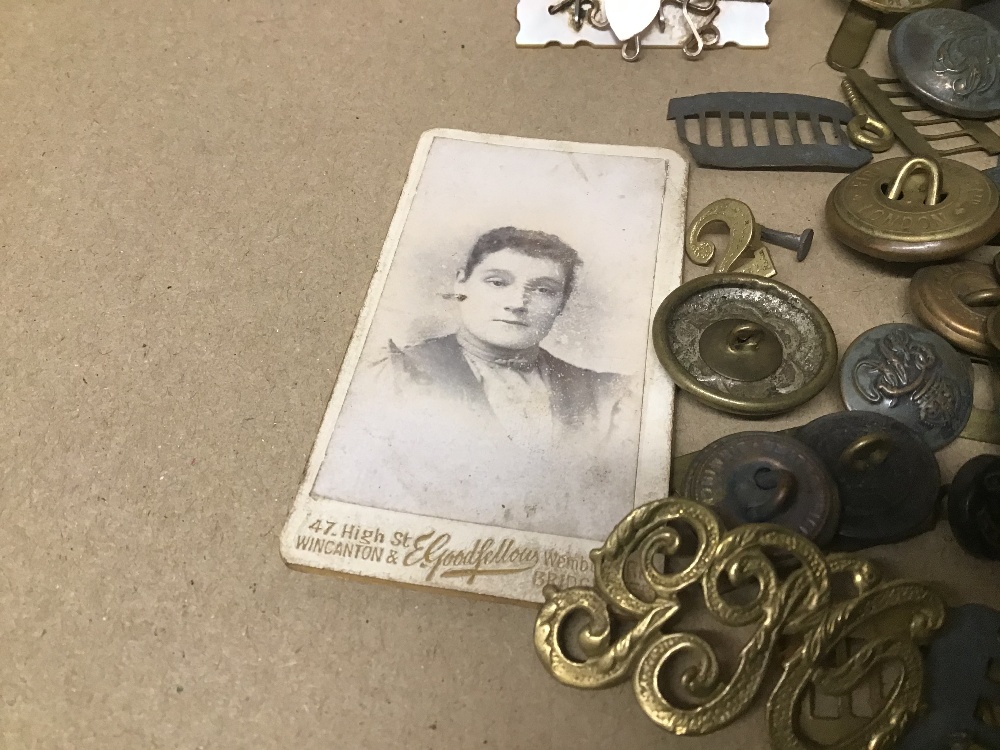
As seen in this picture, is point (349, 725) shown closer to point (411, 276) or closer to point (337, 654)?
point (337, 654)

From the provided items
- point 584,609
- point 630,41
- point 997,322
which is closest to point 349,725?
point 584,609

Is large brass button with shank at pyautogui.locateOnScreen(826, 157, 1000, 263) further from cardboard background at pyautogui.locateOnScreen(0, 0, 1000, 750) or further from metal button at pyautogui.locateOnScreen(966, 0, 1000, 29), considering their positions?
metal button at pyautogui.locateOnScreen(966, 0, 1000, 29)

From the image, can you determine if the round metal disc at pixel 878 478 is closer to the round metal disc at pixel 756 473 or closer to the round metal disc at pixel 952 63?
the round metal disc at pixel 756 473

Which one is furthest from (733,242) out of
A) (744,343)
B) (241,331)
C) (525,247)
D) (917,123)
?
(241,331)

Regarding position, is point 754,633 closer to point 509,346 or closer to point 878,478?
point 878,478

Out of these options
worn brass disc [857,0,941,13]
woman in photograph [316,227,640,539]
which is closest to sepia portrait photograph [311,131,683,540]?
woman in photograph [316,227,640,539]

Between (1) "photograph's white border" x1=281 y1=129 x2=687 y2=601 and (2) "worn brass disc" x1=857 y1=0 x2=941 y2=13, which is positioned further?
(2) "worn brass disc" x1=857 y1=0 x2=941 y2=13
